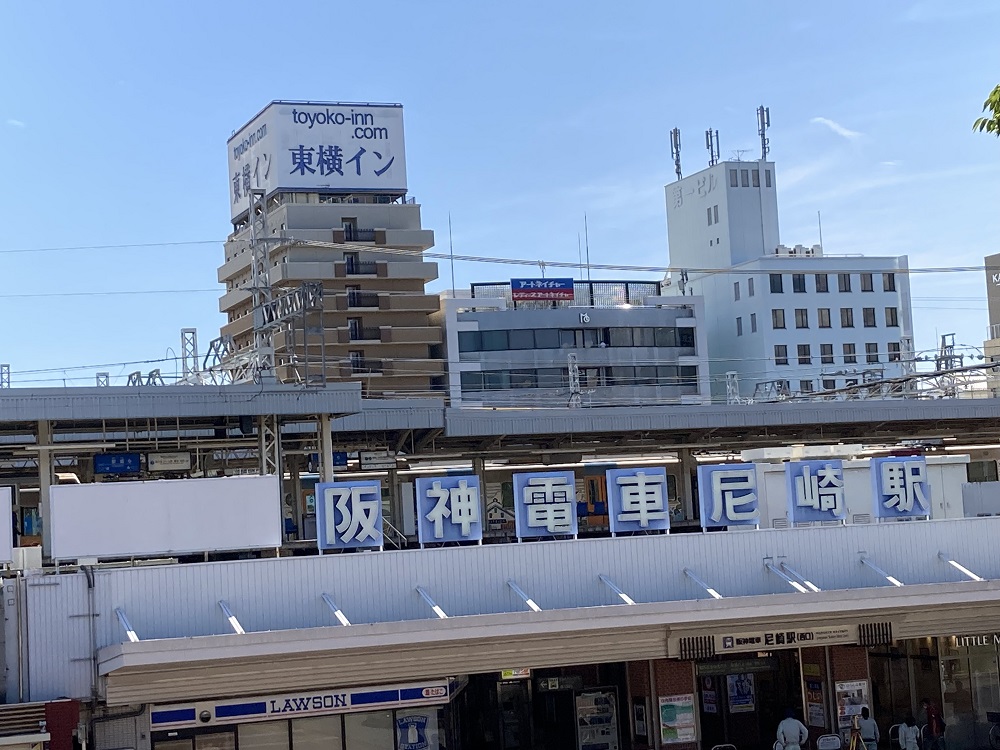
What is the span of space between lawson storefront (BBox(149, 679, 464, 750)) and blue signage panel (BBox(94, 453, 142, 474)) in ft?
40.6

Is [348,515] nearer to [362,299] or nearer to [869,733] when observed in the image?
[869,733]

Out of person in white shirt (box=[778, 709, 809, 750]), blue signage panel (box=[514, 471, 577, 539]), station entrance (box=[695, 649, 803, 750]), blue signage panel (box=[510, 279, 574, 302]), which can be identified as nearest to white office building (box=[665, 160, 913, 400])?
blue signage panel (box=[510, 279, 574, 302])

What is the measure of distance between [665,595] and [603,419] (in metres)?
15.3

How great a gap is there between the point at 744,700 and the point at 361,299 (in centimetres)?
6076

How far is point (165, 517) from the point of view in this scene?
72.6ft

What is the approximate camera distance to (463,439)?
3988cm

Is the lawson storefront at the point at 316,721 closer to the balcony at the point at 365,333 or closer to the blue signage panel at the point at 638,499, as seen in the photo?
the blue signage panel at the point at 638,499

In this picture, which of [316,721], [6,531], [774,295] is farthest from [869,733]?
[774,295]

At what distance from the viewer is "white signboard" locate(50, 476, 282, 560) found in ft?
70.9

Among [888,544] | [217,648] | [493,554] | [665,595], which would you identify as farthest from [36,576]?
[888,544]

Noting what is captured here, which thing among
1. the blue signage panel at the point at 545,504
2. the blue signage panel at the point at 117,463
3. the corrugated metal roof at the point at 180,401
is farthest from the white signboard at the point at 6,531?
the blue signage panel at the point at 117,463

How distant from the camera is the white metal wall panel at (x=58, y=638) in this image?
66.4ft

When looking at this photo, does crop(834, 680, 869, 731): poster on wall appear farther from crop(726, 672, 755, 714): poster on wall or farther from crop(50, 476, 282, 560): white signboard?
crop(50, 476, 282, 560): white signboard

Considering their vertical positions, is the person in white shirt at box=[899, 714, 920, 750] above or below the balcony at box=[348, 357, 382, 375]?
below
